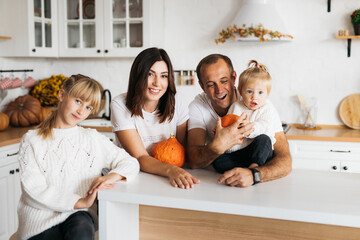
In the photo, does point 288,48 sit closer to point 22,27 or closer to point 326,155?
point 326,155

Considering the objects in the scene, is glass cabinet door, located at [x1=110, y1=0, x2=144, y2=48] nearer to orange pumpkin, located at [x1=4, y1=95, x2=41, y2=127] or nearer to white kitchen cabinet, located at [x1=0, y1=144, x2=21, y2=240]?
orange pumpkin, located at [x1=4, y1=95, x2=41, y2=127]

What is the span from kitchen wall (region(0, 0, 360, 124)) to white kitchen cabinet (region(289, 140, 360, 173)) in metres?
0.59

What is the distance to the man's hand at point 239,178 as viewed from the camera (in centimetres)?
147

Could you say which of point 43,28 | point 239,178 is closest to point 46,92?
point 43,28

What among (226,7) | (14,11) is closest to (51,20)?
(14,11)

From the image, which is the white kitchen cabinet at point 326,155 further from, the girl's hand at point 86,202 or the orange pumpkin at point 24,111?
the orange pumpkin at point 24,111

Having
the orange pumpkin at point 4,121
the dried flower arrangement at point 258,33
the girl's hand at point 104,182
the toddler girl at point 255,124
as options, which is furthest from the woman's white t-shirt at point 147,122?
the orange pumpkin at point 4,121

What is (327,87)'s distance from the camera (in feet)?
12.1

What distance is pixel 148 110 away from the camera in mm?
2006

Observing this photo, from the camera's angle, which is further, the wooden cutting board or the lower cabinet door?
the wooden cutting board

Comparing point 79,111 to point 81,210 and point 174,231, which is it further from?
point 174,231

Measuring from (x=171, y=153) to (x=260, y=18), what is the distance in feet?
6.97

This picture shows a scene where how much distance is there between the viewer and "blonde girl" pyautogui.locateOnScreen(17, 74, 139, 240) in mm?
1545

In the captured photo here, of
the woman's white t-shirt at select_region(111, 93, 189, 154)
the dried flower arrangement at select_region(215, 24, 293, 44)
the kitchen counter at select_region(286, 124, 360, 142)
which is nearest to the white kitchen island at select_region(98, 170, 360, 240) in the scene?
the woman's white t-shirt at select_region(111, 93, 189, 154)
